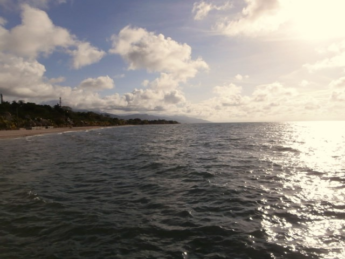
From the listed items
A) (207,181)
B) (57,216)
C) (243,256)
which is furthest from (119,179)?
(243,256)

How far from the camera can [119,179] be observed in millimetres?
17062

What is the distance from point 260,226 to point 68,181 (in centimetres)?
1225

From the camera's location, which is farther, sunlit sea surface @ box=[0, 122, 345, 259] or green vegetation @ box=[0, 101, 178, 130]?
green vegetation @ box=[0, 101, 178, 130]

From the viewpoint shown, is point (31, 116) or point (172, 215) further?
point (31, 116)

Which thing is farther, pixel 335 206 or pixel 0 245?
pixel 335 206

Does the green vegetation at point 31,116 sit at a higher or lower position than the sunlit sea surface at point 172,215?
higher

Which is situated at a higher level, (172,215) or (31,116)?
(31,116)

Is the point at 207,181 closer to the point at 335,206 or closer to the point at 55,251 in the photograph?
the point at 335,206

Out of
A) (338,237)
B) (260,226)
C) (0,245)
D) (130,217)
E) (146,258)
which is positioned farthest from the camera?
(130,217)

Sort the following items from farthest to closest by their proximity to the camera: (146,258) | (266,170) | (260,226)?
1. (266,170)
2. (260,226)
3. (146,258)

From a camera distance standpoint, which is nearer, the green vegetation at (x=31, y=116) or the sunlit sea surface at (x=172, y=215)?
the sunlit sea surface at (x=172, y=215)

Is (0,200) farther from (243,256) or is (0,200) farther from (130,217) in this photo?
(243,256)

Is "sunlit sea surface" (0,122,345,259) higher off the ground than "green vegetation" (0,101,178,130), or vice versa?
"green vegetation" (0,101,178,130)

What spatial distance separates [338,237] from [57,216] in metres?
10.5
